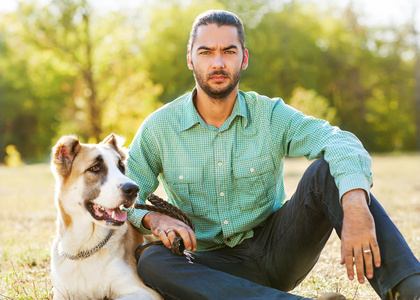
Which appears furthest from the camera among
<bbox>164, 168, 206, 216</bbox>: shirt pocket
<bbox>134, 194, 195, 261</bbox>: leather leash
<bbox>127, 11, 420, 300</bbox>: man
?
<bbox>164, 168, 206, 216</bbox>: shirt pocket

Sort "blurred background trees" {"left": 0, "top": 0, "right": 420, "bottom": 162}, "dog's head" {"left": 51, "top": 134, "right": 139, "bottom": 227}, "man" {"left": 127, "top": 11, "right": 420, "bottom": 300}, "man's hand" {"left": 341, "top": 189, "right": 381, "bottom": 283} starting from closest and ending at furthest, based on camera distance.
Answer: "man's hand" {"left": 341, "top": 189, "right": 381, "bottom": 283}
"man" {"left": 127, "top": 11, "right": 420, "bottom": 300}
"dog's head" {"left": 51, "top": 134, "right": 139, "bottom": 227}
"blurred background trees" {"left": 0, "top": 0, "right": 420, "bottom": 162}

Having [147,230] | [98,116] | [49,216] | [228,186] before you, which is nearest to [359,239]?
[228,186]

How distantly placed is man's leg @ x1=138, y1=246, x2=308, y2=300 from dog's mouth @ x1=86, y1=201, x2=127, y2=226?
0.28 m

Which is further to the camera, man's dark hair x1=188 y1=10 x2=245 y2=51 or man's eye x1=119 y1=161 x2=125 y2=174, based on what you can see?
man's dark hair x1=188 y1=10 x2=245 y2=51

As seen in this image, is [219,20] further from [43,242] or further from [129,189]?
[43,242]

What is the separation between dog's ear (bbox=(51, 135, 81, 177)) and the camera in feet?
11.3

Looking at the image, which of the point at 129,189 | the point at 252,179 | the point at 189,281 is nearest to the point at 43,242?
the point at 129,189

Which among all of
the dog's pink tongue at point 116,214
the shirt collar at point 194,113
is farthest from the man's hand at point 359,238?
the dog's pink tongue at point 116,214

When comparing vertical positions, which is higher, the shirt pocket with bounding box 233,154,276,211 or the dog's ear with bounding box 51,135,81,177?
the dog's ear with bounding box 51,135,81,177

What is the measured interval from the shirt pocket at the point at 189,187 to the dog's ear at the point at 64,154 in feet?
2.32

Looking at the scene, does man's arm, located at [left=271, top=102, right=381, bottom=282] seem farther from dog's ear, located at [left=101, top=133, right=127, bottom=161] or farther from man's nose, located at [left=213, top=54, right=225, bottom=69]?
dog's ear, located at [left=101, top=133, right=127, bottom=161]

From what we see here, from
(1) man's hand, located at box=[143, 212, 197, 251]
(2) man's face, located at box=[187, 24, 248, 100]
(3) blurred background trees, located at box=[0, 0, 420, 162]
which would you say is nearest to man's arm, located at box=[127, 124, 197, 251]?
(1) man's hand, located at box=[143, 212, 197, 251]

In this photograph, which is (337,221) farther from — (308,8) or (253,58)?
(308,8)

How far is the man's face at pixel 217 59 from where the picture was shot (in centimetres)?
374
